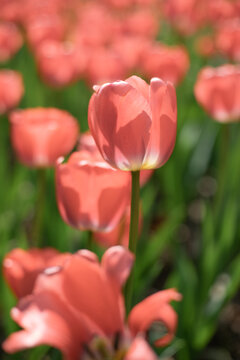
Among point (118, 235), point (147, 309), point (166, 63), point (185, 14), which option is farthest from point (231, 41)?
point (147, 309)

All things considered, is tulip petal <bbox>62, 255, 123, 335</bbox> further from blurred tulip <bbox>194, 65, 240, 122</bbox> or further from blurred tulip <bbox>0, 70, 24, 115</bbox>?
blurred tulip <bbox>0, 70, 24, 115</bbox>

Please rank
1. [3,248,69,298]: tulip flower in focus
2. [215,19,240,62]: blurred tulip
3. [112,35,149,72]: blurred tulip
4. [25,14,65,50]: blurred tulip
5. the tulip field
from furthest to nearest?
[25,14,65,50]: blurred tulip < [112,35,149,72]: blurred tulip < [215,19,240,62]: blurred tulip < [3,248,69,298]: tulip flower in focus < the tulip field

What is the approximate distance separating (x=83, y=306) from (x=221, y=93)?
1014 millimetres

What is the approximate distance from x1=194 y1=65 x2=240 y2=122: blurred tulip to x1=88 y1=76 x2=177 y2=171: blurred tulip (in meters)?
0.85

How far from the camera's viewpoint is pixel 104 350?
57 cm

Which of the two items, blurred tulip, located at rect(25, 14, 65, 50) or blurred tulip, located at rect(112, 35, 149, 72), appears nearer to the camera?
blurred tulip, located at rect(112, 35, 149, 72)

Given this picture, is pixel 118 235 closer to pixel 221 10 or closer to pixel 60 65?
pixel 60 65

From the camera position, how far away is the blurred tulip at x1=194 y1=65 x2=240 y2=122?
1444mm

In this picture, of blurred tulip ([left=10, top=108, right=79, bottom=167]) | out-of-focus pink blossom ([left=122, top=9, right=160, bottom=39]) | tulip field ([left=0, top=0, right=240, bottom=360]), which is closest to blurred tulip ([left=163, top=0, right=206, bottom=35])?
tulip field ([left=0, top=0, right=240, bottom=360])

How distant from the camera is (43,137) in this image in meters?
1.18

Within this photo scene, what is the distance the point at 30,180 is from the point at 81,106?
18.4 inches

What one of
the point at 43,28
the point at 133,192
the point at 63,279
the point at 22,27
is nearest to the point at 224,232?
the point at 133,192

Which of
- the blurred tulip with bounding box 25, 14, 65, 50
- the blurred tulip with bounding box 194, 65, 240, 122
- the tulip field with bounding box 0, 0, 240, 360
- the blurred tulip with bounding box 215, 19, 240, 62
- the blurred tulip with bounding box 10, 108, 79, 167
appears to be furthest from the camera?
the blurred tulip with bounding box 25, 14, 65, 50

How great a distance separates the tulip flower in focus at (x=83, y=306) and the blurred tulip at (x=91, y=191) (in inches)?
8.9
